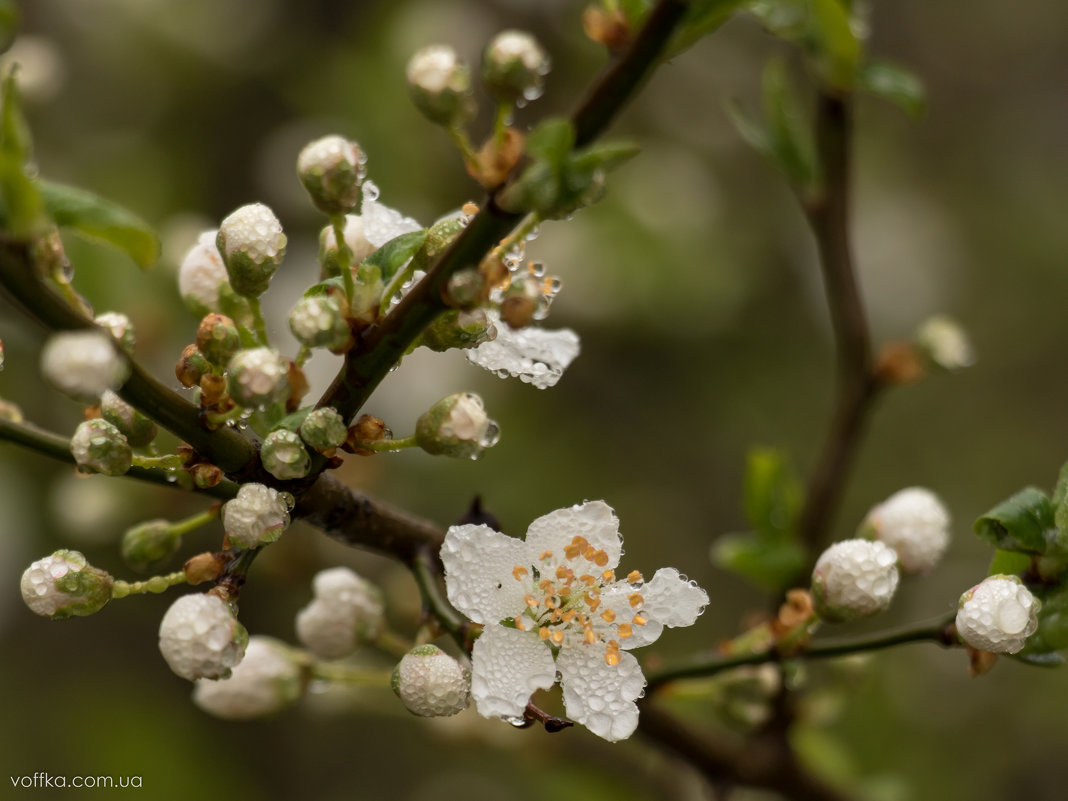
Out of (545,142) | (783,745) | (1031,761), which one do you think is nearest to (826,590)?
(783,745)

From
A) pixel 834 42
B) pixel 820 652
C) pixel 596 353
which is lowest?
pixel 820 652

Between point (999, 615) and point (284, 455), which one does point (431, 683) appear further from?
point (999, 615)

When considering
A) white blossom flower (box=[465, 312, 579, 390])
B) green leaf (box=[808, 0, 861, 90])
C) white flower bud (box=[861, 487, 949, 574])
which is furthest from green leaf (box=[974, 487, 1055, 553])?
green leaf (box=[808, 0, 861, 90])

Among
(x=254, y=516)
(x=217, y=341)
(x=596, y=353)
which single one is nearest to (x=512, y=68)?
(x=217, y=341)

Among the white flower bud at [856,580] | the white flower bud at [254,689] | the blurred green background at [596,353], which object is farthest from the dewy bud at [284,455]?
the blurred green background at [596,353]

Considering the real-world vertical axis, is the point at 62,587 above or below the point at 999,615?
below

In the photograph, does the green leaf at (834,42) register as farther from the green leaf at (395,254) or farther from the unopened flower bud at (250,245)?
the unopened flower bud at (250,245)

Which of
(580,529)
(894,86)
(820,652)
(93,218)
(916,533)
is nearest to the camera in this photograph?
(93,218)
